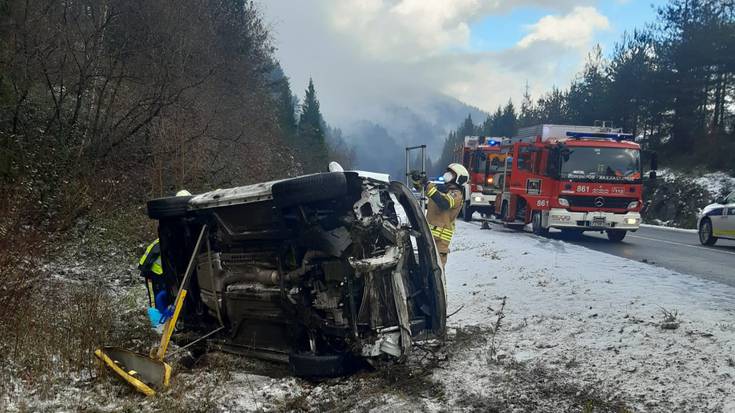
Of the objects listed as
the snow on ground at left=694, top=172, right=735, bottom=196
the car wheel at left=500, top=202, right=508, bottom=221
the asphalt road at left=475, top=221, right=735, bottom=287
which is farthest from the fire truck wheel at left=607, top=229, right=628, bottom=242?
the snow on ground at left=694, top=172, right=735, bottom=196

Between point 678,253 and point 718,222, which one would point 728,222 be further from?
point 678,253

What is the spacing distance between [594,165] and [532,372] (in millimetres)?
9822

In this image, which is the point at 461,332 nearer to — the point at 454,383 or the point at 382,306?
the point at 454,383

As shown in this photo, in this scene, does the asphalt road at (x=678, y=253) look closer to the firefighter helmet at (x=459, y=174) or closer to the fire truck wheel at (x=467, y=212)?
the firefighter helmet at (x=459, y=174)

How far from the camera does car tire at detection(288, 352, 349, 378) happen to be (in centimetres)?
410

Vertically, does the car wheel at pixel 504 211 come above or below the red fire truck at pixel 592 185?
below

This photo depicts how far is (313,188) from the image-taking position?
3990mm

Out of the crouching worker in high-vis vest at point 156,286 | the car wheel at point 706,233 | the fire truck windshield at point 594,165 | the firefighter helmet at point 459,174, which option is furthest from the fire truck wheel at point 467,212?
the crouching worker in high-vis vest at point 156,286

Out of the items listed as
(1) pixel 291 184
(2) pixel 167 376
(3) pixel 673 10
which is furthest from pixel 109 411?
(3) pixel 673 10

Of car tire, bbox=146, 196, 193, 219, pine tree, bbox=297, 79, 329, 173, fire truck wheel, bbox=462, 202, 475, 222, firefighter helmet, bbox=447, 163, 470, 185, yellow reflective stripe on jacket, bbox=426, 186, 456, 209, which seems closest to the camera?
car tire, bbox=146, 196, 193, 219

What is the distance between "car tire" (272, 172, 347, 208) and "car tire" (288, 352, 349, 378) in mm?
1190

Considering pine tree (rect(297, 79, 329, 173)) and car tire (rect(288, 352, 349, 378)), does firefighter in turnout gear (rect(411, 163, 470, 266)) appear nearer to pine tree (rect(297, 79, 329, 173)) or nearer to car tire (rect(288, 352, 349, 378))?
car tire (rect(288, 352, 349, 378))

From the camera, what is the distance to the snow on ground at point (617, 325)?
3.76 meters

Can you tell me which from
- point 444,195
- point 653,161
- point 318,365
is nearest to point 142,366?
point 318,365
